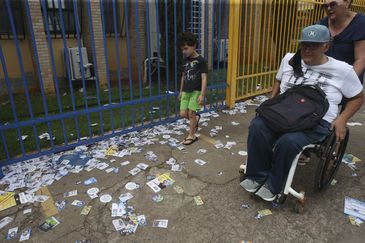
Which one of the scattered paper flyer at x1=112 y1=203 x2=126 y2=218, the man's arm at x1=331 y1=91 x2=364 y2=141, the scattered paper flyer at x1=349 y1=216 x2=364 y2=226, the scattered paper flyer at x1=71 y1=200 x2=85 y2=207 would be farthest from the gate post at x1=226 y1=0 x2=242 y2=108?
the scattered paper flyer at x1=71 y1=200 x2=85 y2=207

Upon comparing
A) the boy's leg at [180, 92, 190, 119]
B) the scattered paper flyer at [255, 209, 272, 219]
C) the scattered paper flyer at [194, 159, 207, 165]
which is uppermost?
the boy's leg at [180, 92, 190, 119]

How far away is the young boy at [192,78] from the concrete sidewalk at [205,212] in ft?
2.47

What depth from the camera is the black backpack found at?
2.40 meters

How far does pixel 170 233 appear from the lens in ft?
7.73

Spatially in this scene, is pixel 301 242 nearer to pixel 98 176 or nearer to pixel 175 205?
pixel 175 205

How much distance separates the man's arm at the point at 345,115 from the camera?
245 cm

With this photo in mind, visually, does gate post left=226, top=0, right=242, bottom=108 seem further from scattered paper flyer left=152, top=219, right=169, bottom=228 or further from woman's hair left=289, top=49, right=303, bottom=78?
scattered paper flyer left=152, top=219, right=169, bottom=228

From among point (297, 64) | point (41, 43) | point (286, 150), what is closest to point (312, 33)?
point (297, 64)

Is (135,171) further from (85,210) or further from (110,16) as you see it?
(110,16)

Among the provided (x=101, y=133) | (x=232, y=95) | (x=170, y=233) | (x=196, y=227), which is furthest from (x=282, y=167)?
(x=232, y=95)

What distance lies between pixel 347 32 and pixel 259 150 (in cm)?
144

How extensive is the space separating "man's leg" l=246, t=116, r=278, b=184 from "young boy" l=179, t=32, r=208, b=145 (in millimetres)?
1231

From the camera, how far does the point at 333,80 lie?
2.51 m

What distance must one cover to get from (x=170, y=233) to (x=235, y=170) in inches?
47.9
